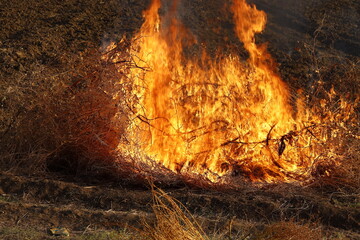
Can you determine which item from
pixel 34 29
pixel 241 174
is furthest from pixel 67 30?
pixel 241 174

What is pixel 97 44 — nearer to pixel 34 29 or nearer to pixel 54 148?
pixel 34 29

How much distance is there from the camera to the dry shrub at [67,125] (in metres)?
5.96

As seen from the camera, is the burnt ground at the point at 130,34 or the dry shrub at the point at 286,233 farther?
the burnt ground at the point at 130,34

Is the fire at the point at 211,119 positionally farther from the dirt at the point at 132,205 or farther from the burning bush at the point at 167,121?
the dirt at the point at 132,205

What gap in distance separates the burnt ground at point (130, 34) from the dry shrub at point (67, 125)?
204mm

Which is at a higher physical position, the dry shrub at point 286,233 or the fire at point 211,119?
the fire at point 211,119

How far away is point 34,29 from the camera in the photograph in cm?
996

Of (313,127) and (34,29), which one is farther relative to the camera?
(34,29)

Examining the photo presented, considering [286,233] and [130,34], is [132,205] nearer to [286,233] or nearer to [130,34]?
[286,233]

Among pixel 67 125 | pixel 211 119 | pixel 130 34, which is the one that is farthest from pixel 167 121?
pixel 130 34

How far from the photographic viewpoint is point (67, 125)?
19.6 ft

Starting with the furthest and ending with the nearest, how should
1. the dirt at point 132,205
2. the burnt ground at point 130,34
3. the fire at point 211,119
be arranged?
the fire at point 211,119 < the burnt ground at point 130,34 < the dirt at point 132,205

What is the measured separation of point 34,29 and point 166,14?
9.12ft

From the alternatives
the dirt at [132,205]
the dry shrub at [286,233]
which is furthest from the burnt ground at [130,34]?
the dry shrub at [286,233]
